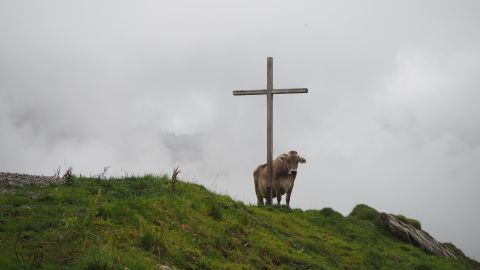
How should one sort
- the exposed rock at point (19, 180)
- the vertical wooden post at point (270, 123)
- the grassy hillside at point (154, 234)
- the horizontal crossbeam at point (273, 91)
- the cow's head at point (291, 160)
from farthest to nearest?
the cow's head at point (291, 160)
the vertical wooden post at point (270, 123)
the horizontal crossbeam at point (273, 91)
the exposed rock at point (19, 180)
the grassy hillside at point (154, 234)

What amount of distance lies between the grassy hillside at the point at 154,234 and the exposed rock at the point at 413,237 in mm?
3618

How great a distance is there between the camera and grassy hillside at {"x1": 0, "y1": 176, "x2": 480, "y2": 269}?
9992 millimetres

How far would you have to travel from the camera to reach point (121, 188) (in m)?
16.0

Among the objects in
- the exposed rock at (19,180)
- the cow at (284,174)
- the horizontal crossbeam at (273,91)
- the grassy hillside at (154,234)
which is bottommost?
the grassy hillside at (154,234)

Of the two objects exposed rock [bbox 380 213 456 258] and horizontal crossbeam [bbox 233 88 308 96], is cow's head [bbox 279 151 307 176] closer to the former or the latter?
horizontal crossbeam [bbox 233 88 308 96]

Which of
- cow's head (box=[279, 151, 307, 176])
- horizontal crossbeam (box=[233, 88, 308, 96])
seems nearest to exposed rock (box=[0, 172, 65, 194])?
horizontal crossbeam (box=[233, 88, 308, 96])

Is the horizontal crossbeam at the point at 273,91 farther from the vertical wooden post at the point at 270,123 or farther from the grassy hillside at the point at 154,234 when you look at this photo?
the grassy hillside at the point at 154,234

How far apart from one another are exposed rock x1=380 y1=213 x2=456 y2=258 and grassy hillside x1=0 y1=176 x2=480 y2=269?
3618mm

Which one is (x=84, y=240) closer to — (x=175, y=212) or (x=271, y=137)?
(x=175, y=212)

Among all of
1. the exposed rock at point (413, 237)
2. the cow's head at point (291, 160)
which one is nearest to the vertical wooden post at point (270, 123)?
the cow's head at point (291, 160)

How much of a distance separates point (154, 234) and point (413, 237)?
17.4 metres

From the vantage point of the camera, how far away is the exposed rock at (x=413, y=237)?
974 inches

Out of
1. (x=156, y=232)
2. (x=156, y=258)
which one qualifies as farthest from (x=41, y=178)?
(x=156, y=258)

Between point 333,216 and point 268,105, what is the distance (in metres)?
6.29
